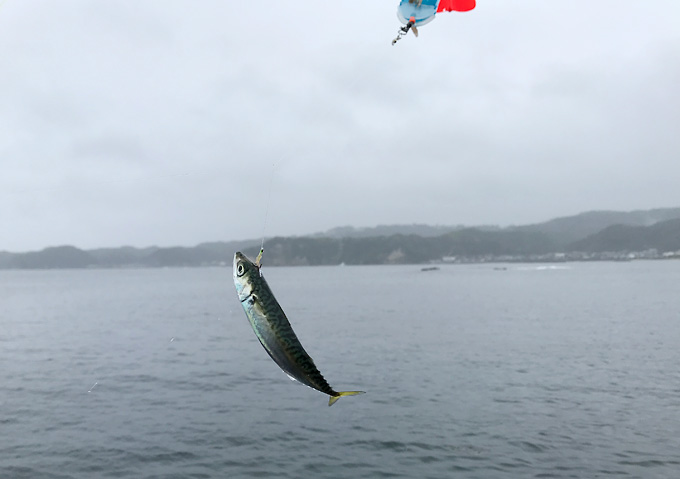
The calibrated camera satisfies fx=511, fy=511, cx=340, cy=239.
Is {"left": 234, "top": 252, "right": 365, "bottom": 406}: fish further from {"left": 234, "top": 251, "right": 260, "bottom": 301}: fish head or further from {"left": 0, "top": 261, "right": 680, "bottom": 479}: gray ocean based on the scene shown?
{"left": 0, "top": 261, "right": 680, "bottom": 479}: gray ocean

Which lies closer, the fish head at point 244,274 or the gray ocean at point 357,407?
the fish head at point 244,274

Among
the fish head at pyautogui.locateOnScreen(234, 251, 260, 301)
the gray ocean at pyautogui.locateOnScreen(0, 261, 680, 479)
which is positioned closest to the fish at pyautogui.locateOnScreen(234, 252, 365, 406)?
the fish head at pyautogui.locateOnScreen(234, 251, 260, 301)

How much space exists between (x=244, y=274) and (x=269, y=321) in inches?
25.3

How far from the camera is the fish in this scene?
590 centimetres

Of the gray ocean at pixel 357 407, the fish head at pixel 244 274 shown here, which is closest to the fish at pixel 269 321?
the fish head at pixel 244 274

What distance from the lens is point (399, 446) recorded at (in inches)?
771

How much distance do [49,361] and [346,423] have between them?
2911 cm

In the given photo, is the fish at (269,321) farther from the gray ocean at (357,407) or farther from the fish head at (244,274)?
the gray ocean at (357,407)

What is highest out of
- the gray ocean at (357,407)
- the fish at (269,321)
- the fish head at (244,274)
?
the fish head at (244,274)

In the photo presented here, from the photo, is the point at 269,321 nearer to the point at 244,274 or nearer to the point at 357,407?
the point at 244,274

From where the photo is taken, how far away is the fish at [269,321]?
5902 millimetres

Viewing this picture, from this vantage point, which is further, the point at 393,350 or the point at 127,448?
the point at 393,350

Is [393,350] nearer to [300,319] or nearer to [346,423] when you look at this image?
[346,423]

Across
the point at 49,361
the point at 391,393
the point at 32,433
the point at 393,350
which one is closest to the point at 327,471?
→ the point at 391,393
